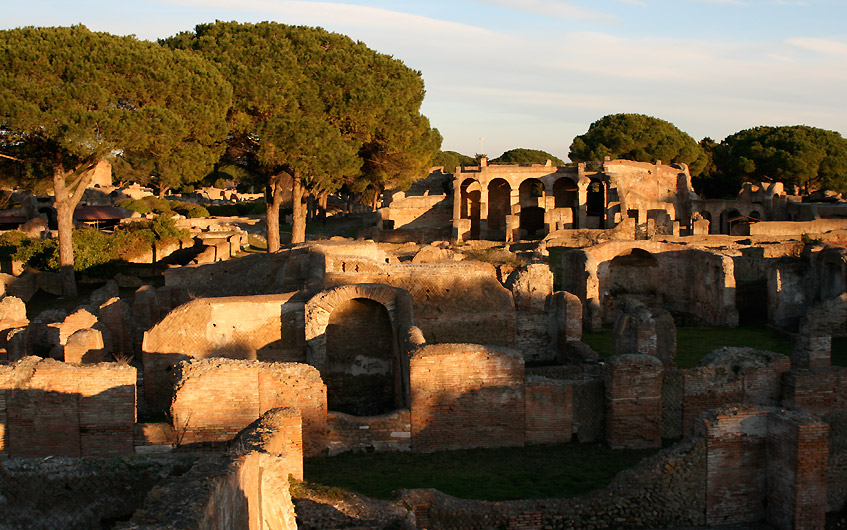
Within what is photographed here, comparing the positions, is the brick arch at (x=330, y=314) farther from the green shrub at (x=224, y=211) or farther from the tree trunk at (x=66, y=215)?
the green shrub at (x=224, y=211)

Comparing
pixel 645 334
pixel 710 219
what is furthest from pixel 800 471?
pixel 710 219

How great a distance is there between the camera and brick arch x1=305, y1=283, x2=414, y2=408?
12219 mm

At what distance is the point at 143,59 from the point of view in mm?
21562

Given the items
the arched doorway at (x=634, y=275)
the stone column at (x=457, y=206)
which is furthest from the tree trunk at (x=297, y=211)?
the stone column at (x=457, y=206)

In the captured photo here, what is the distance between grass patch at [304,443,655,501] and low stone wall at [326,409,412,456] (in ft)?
0.42

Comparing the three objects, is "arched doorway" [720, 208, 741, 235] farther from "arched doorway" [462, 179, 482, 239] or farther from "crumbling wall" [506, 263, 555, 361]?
"crumbling wall" [506, 263, 555, 361]

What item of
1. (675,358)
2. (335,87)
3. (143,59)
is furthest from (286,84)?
(675,358)

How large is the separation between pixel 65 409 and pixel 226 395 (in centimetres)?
185

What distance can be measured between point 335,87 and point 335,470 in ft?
61.5

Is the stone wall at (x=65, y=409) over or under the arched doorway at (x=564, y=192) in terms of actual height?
under

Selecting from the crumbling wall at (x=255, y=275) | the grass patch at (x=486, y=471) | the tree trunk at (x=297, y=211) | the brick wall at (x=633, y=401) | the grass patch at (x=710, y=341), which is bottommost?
the grass patch at (x=486, y=471)

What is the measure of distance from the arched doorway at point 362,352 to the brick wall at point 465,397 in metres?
2.69

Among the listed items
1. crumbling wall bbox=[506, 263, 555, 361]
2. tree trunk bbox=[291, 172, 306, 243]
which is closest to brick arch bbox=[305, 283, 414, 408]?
crumbling wall bbox=[506, 263, 555, 361]

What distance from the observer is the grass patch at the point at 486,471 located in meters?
8.92
